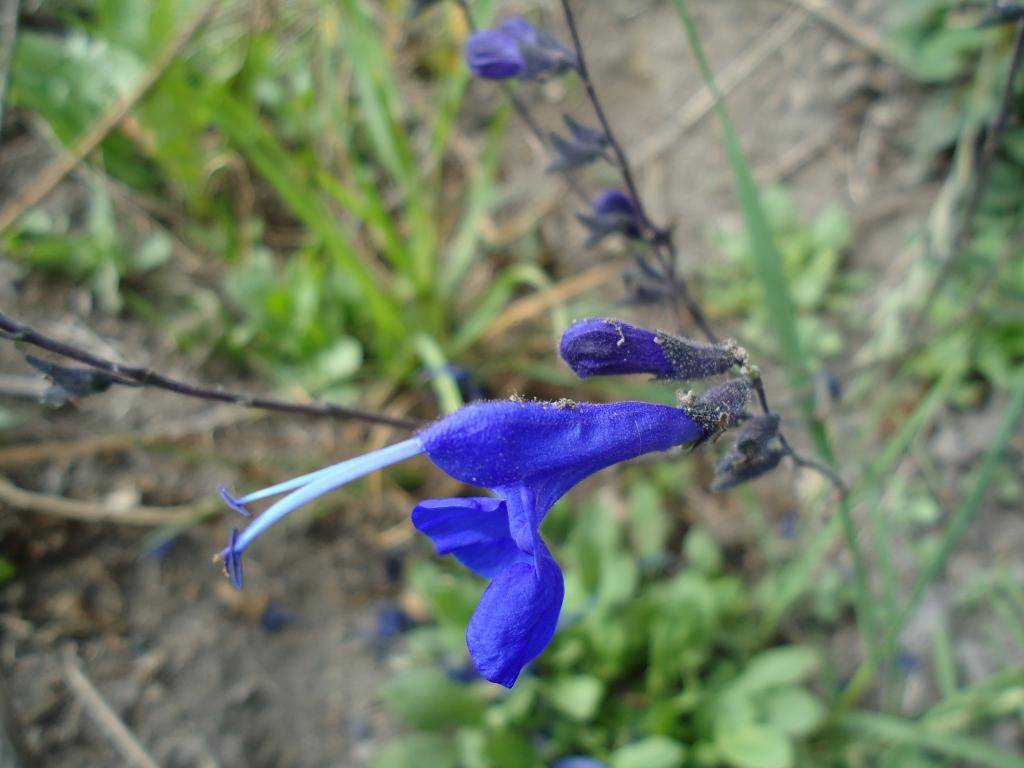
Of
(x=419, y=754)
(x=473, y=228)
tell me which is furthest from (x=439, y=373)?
(x=419, y=754)

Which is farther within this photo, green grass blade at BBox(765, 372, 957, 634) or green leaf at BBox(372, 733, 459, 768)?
green leaf at BBox(372, 733, 459, 768)

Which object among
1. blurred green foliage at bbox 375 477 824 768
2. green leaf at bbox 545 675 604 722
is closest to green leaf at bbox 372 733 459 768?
blurred green foliage at bbox 375 477 824 768

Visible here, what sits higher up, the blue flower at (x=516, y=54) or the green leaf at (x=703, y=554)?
the blue flower at (x=516, y=54)

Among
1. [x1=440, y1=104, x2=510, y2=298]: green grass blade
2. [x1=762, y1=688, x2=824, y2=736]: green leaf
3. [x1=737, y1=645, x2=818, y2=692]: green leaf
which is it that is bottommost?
[x1=762, y1=688, x2=824, y2=736]: green leaf

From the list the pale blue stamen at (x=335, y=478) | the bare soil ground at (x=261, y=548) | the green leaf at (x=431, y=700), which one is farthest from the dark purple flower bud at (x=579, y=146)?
the bare soil ground at (x=261, y=548)

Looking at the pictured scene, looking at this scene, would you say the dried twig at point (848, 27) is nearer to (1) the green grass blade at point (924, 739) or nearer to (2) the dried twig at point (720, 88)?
(2) the dried twig at point (720, 88)

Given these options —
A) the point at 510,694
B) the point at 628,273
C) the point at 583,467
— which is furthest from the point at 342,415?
the point at 510,694

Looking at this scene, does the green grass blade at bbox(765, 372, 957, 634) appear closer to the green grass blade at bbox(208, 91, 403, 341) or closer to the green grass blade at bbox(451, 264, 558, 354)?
the green grass blade at bbox(451, 264, 558, 354)
